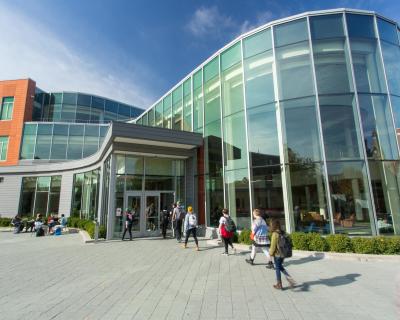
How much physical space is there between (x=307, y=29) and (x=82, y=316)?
45.7ft

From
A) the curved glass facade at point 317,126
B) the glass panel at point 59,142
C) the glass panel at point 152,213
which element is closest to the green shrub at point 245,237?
the curved glass facade at point 317,126

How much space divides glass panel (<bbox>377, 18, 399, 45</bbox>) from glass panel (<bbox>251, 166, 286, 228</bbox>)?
8286 mm

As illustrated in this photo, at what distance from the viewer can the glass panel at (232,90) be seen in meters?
13.7

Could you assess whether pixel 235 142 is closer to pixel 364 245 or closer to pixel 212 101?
pixel 212 101

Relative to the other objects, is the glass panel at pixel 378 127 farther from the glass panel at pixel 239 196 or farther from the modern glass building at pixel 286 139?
the glass panel at pixel 239 196

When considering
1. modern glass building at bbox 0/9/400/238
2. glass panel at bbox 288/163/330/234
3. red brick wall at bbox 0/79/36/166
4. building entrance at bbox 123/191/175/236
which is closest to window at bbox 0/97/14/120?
red brick wall at bbox 0/79/36/166

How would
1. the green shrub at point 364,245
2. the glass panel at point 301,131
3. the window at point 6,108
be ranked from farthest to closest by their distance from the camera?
the window at point 6,108
the glass panel at point 301,131
the green shrub at point 364,245

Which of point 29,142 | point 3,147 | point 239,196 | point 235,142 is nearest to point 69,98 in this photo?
point 29,142

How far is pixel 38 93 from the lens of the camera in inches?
1250

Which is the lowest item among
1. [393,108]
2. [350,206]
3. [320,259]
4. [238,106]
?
[320,259]

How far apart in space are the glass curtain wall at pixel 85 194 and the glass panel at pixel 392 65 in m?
19.7

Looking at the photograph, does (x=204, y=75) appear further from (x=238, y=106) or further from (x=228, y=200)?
(x=228, y=200)

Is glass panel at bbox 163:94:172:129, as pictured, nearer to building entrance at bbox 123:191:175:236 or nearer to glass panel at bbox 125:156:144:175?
glass panel at bbox 125:156:144:175

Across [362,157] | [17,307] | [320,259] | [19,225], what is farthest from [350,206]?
[19,225]
